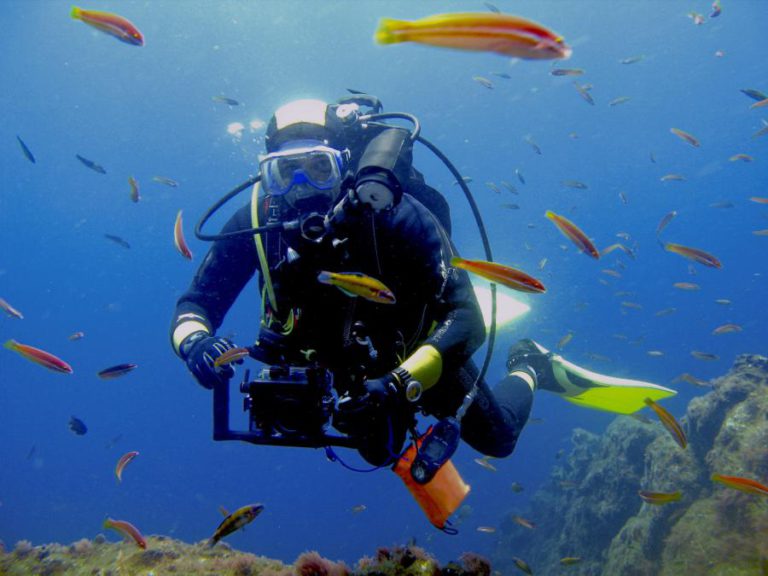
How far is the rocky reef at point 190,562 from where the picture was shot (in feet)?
10.5

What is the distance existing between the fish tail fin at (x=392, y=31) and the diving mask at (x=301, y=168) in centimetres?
257

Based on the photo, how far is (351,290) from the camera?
8.45 ft

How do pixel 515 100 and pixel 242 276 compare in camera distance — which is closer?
pixel 242 276

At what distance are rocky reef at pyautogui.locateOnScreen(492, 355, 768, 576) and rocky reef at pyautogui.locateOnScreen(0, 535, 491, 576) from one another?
194 inches

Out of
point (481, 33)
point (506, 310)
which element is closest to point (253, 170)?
point (506, 310)

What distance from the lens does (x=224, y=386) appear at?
9.43 ft

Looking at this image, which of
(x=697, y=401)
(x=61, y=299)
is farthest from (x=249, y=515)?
(x=61, y=299)

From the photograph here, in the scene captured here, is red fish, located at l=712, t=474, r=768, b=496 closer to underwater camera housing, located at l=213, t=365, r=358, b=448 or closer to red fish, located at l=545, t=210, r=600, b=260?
red fish, located at l=545, t=210, r=600, b=260

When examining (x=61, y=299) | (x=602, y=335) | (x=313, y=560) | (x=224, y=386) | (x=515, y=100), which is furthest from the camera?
(x=61, y=299)

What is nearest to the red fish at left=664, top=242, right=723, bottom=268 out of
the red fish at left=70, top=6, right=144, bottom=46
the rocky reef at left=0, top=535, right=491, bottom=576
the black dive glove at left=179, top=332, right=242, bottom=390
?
the rocky reef at left=0, top=535, right=491, bottom=576

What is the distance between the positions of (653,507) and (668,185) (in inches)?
3400

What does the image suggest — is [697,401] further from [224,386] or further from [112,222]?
[112,222]

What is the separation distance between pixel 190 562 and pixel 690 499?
373 inches

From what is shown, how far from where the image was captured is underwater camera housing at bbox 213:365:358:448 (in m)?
2.69
